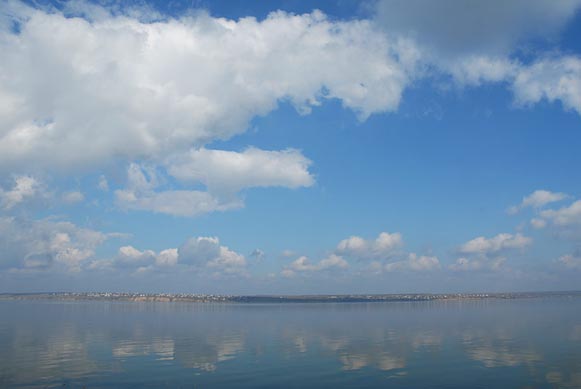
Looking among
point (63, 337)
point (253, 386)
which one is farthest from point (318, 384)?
point (63, 337)

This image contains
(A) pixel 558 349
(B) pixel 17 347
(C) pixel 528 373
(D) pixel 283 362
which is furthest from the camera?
(B) pixel 17 347

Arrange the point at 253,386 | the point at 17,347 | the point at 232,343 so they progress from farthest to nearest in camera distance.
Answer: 1. the point at 232,343
2. the point at 17,347
3. the point at 253,386

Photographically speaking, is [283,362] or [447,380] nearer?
[447,380]

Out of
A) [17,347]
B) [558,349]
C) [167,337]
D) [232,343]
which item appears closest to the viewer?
[558,349]

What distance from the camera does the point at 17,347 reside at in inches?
3093

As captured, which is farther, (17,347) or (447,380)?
(17,347)

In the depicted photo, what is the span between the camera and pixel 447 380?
50125 millimetres

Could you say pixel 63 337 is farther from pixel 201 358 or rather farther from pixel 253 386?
pixel 253 386

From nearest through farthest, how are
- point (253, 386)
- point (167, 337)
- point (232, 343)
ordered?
point (253, 386) → point (232, 343) → point (167, 337)

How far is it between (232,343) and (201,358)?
19.0 meters

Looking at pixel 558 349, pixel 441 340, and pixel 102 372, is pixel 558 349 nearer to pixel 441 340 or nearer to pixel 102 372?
pixel 441 340

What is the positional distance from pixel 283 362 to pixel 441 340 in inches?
1508

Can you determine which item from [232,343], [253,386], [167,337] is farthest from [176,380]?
[167,337]

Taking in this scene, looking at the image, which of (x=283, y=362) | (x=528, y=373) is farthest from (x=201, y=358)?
(x=528, y=373)
